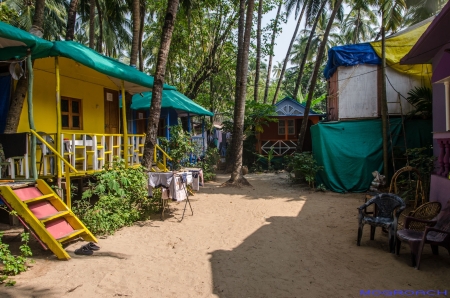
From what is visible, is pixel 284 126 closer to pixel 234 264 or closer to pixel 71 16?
pixel 71 16

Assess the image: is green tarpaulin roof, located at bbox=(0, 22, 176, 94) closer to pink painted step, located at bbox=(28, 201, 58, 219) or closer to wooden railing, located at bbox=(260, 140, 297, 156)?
pink painted step, located at bbox=(28, 201, 58, 219)

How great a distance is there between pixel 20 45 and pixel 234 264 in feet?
16.9

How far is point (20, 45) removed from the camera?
5.30 metres

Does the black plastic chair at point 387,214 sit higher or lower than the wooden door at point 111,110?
lower

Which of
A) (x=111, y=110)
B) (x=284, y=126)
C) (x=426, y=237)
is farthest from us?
(x=284, y=126)

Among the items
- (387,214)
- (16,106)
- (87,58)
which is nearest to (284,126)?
(387,214)

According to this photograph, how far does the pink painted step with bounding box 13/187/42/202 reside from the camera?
4.87m

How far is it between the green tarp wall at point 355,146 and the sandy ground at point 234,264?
138 inches

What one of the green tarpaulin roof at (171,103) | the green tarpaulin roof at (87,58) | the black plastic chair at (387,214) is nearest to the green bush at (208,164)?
the green tarpaulin roof at (171,103)

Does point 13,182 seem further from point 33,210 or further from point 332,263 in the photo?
point 332,263

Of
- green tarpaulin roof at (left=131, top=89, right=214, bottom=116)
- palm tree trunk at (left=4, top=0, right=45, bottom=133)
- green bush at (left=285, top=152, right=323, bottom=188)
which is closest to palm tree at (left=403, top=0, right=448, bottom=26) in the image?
green bush at (left=285, top=152, right=323, bottom=188)

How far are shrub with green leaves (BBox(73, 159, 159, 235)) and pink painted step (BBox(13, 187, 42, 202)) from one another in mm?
806

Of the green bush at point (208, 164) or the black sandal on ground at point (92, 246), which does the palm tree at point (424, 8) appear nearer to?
the green bush at point (208, 164)

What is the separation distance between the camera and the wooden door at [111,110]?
969 centimetres
